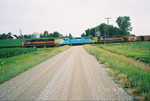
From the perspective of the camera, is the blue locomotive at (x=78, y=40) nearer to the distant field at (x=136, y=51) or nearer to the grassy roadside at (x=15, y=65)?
the distant field at (x=136, y=51)

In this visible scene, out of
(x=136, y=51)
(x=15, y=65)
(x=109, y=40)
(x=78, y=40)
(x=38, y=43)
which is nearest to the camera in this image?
(x=15, y=65)

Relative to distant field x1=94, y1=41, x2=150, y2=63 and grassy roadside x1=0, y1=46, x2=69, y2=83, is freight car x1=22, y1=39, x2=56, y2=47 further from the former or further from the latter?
distant field x1=94, y1=41, x2=150, y2=63

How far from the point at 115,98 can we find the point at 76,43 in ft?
138

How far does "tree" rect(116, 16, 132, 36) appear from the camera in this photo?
89588 millimetres

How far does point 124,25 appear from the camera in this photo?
90.9m

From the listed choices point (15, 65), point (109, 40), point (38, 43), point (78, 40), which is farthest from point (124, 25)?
point (15, 65)

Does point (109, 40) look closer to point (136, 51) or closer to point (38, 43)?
point (136, 51)

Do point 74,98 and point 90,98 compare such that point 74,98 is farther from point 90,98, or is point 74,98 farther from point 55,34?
point 55,34

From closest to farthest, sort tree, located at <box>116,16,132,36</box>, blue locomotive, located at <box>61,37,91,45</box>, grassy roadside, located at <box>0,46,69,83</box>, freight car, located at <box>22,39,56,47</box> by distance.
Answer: grassy roadside, located at <box>0,46,69,83</box> → freight car, located at <box>22,39,56,47</box> → blue locomotive, located at <box>61,37,91,45</box> → tree, located at <box>116,16,132,36</box>

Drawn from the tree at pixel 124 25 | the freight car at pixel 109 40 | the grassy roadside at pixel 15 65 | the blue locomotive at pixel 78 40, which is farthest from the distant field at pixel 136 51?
the tree at pixel 124 25

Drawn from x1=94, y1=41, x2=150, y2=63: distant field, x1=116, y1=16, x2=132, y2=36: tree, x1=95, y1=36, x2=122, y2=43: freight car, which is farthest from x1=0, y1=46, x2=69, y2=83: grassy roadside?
x1=116, y1=16, x2=132, y2=36: tree

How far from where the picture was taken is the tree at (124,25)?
89.6 meters

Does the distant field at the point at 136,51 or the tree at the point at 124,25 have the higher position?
the tree at the point at 124,25

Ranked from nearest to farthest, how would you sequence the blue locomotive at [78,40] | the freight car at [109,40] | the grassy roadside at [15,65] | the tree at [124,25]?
1. the grassy roadside at [15,65]
2. the freight car at [109,40]
3. the blue locomotive at [78,40]
4. the tree at [124,25]
